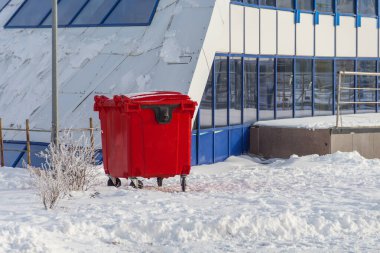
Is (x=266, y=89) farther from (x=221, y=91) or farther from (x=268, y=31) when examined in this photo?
(x=221, y=91)

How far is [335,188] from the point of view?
15641mm

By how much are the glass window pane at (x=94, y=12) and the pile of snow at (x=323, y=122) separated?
524cm

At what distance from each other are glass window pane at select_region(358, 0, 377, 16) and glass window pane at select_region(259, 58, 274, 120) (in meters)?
5.36

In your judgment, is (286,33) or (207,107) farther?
(286,33)

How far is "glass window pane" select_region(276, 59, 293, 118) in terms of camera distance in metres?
25.3

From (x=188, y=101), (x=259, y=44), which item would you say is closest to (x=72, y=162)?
(x=188, y=101)

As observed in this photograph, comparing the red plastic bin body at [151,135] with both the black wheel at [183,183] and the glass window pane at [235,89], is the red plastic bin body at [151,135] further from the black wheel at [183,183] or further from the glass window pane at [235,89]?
the glass window pane at [235,89]

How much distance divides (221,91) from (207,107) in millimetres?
888

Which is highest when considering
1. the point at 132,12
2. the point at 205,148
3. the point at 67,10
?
the point at 67,10

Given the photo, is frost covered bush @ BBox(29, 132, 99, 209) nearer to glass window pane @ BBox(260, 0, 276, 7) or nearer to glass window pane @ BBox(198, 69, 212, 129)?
glass window pane @ BBox(198, 69, 212, 129)

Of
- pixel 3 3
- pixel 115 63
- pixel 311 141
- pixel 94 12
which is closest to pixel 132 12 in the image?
pixel 94 12

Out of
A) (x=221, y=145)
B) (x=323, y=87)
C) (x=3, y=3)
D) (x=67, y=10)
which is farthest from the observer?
(x=323, y=87)

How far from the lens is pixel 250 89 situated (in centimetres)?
2414

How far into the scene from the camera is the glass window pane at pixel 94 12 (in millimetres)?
23156
